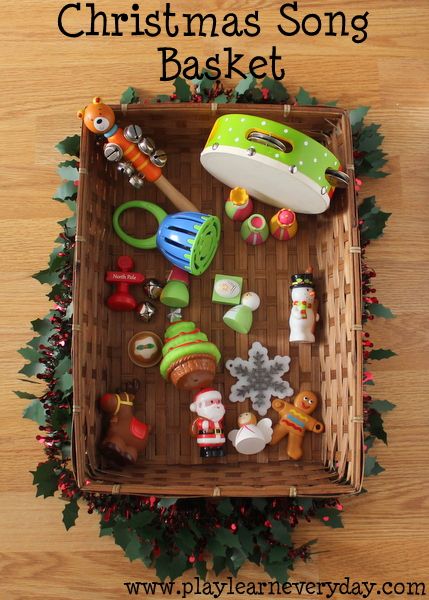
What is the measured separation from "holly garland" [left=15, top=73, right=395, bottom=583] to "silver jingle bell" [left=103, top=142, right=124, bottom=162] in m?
0.09

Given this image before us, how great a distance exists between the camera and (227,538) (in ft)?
2.73

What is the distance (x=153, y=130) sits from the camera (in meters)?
0.93

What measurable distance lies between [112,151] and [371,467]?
0.58 meters

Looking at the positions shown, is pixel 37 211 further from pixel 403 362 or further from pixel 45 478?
pixel 403 362

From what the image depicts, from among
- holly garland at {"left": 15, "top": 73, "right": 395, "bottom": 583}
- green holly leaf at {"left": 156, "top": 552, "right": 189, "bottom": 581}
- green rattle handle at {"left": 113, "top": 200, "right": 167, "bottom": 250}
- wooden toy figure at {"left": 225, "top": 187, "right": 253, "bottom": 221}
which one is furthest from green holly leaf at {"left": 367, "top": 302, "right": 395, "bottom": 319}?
green holly leaf at {"left": 156, "top": 552, "right": 189, "bottom": 581}

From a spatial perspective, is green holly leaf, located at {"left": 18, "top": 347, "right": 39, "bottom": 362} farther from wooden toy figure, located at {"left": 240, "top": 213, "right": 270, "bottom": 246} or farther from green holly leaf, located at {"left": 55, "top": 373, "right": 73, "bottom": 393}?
wooden toy figure, located at {"left": 240, "top": 213, "right": 270, "bottom": 246}

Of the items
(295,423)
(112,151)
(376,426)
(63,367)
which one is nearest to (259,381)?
(295,423)

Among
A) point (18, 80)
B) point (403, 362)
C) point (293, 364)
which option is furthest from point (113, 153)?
point (403, 362)

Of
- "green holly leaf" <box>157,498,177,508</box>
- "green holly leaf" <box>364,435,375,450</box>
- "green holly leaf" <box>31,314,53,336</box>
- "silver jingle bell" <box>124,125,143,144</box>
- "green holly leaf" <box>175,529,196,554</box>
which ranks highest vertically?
"silver jingle bell" <box>124,125,143,144</box>

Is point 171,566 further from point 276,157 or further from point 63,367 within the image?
point 276,157

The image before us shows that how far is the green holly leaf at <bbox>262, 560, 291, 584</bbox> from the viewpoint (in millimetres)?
859

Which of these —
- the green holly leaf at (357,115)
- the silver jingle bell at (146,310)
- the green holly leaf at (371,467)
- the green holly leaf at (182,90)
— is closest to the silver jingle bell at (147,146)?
the green holly leaf at (182,90)

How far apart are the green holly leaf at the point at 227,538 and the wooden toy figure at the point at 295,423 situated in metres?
0.14

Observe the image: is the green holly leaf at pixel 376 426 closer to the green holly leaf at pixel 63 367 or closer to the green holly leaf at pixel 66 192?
the green holly leaf at pixel 63 367
